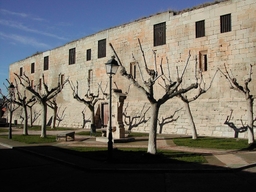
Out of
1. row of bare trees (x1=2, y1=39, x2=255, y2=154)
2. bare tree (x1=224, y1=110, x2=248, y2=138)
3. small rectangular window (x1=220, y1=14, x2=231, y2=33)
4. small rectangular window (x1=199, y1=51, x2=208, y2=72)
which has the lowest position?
bare tree (x1=224, y1=110, x2=248, y2=138)

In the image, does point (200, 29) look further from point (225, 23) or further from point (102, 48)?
point (102, 48)

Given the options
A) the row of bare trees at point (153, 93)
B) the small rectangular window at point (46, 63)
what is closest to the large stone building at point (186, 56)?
the row of bare trees at point (153, 93)

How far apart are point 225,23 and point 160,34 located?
5.47 metres

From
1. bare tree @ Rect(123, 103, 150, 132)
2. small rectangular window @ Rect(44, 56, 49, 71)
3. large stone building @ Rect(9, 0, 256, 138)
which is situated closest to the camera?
large stone building @ Rect(9, 0, 256, 138)

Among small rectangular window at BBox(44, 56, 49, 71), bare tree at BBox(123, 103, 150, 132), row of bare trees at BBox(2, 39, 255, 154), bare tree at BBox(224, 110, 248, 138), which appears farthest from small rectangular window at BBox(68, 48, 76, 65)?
bare tree at BBox(224, 110, 248, 138)

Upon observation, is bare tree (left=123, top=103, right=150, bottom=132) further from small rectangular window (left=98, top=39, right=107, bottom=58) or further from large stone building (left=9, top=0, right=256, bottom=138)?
small rectangular window (left=98, top=39, right=107, bottom=58)

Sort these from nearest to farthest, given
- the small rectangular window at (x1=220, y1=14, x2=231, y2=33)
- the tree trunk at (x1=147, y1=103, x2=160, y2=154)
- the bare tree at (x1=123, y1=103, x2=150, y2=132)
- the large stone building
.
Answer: the tree trunk at (x1=147, y1=103, x2=160, y2=154) < the large stone building < the small rectangular window at (x1=220, y1=14, x2=231, y2=33) < the bare tree at (x1=123, y1=103, x2=150, y2=132)

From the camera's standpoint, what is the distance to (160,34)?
22812 millimetres

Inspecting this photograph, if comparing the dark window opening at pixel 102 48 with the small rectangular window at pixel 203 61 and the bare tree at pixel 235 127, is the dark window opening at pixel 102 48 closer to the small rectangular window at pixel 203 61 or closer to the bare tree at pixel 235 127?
the small rectangular window at pixel 203 61

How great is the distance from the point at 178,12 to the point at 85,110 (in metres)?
13.4

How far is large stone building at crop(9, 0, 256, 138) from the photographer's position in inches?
703

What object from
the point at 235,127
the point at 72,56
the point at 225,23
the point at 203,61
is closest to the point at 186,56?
the point at 203,61

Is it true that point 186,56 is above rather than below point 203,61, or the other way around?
above

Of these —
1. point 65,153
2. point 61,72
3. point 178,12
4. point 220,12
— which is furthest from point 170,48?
point 61,72
